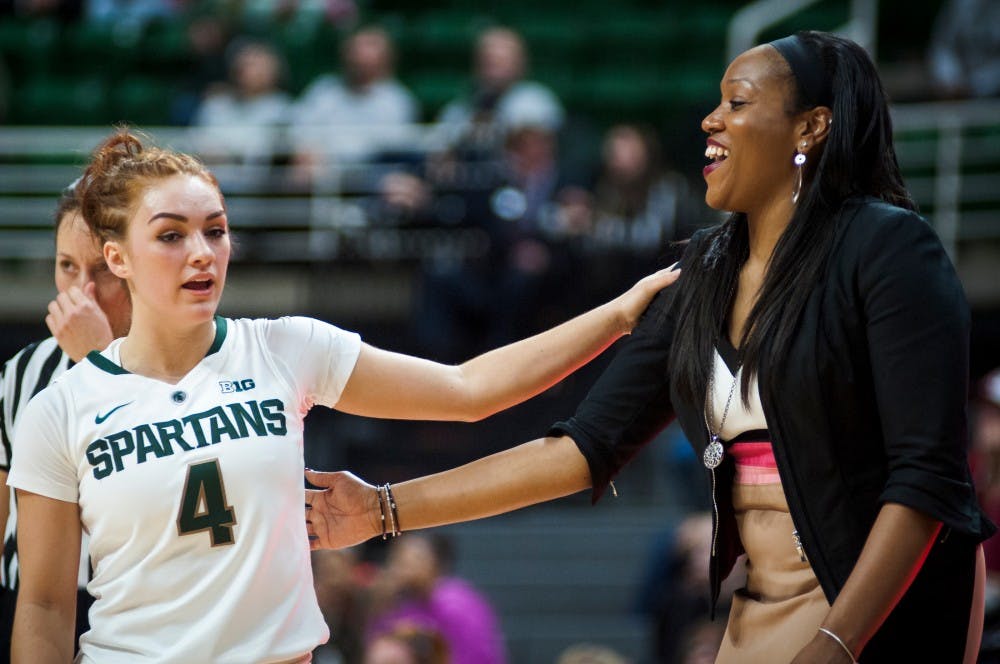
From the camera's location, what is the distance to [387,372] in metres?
3.07

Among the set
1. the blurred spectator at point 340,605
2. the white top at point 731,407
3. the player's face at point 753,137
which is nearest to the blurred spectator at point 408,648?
the blurred spectator at point 340,605

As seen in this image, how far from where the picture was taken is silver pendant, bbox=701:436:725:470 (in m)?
2.83

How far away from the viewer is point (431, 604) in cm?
677

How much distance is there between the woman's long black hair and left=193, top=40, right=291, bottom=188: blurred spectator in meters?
6.58

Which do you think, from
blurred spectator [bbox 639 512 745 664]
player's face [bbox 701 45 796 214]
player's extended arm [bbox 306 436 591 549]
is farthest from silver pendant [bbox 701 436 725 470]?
blurred spectator [bbox 639 512 745 664]

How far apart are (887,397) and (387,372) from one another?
3.39ft

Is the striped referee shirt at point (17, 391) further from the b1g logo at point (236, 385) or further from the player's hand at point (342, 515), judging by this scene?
the b1g logo at point (236, 385)

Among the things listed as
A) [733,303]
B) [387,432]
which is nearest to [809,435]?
[733,303]

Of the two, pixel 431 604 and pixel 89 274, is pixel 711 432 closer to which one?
pixel 89 274

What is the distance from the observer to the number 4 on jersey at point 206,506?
2709 millimetres

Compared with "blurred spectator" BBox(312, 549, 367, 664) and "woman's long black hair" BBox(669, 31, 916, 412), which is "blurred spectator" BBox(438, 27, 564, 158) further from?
"woman's long black hair" BBox(669, 31, 916, 412)

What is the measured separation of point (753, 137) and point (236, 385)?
1.10 meters

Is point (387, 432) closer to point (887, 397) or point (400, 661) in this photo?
point (400, 661)

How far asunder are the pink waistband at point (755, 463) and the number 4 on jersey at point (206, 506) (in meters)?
0.96
